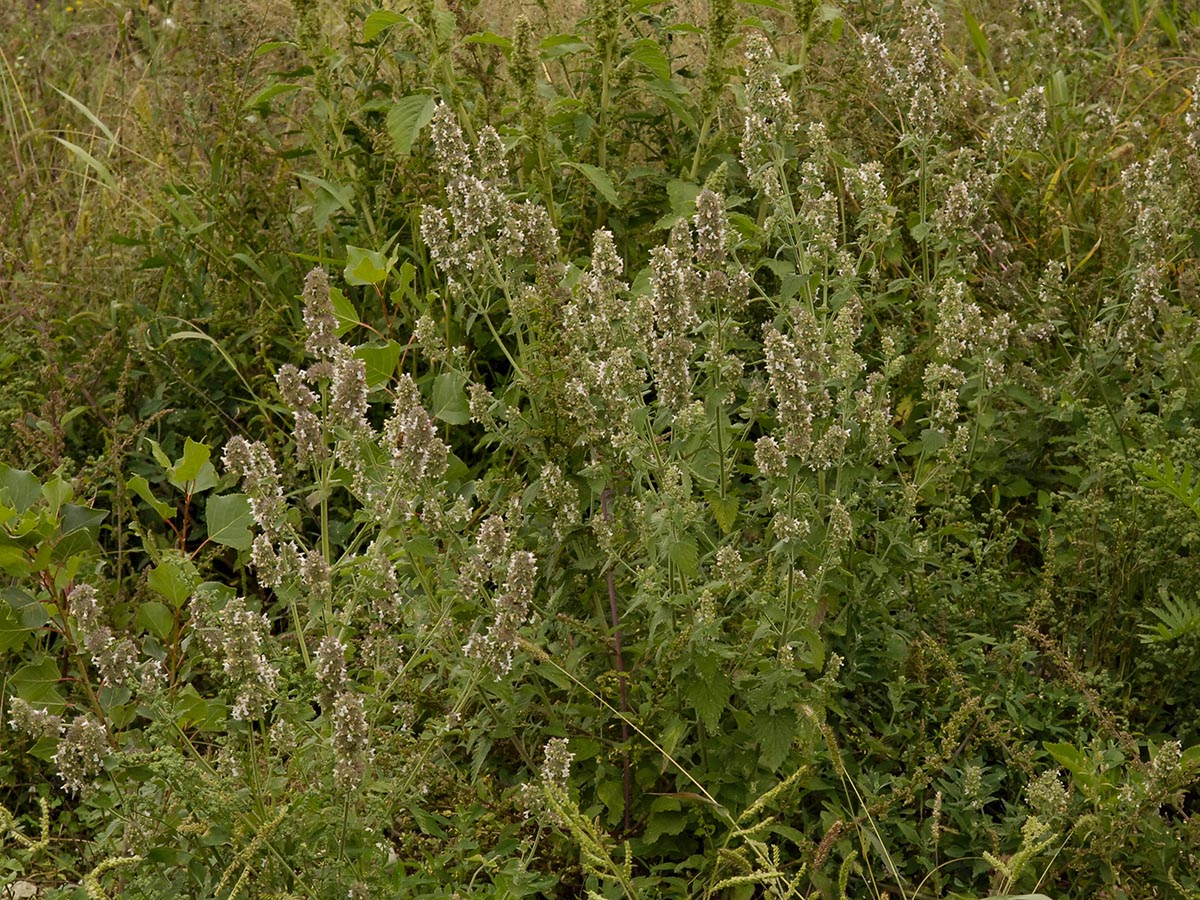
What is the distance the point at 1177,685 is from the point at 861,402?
3.12 feet

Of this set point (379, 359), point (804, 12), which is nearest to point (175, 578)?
point (379, 359)

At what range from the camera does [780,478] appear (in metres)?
2.42

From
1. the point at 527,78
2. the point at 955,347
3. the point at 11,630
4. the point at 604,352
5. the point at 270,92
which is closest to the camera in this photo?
the point at 11,630

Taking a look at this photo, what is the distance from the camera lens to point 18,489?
2479mm

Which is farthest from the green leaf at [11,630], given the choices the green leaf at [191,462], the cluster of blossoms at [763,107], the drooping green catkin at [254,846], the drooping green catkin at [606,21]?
the drooping green catkin at [606,21]

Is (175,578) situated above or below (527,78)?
below

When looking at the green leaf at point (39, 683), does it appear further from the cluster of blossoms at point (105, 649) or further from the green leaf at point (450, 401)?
the green leaf at point (450, 401)

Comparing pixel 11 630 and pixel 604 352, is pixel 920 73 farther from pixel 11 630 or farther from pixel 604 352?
pixel 11 630

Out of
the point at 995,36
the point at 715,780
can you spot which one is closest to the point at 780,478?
the point at 715,780

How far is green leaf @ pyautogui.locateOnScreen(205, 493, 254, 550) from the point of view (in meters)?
2.49

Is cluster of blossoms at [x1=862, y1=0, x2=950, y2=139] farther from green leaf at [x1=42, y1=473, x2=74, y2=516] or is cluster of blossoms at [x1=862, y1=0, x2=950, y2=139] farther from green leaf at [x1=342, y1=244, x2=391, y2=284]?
green leaf at [x1=42, y1=473, x2=74, y2=516]

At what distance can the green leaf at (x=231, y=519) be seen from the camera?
2.49 metres

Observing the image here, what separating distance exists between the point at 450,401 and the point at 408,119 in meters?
1.18

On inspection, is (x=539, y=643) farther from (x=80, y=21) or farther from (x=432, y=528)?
(x=80, y=21)
